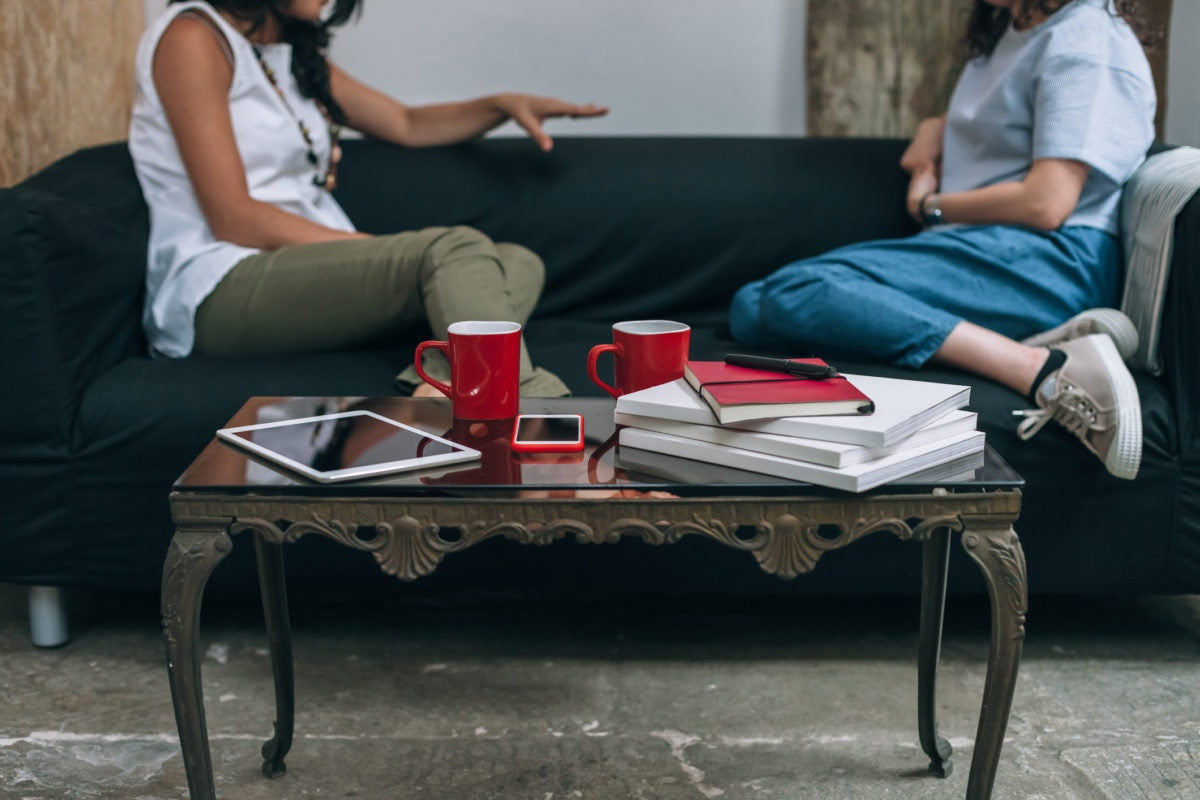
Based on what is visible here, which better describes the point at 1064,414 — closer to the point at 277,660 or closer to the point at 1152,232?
the point at 1152,232

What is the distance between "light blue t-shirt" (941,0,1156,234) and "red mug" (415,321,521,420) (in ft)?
3.51

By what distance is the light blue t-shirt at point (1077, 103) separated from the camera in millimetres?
1851

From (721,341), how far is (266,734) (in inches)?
39.0

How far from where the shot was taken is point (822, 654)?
1.76m

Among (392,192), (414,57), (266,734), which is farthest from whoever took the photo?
(414,57)

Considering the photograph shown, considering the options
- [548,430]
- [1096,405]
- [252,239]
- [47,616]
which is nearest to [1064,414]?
[1096,405]

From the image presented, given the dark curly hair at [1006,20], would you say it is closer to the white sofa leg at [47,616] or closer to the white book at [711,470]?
the white book at [711,470]

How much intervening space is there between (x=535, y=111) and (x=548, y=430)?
122 cm

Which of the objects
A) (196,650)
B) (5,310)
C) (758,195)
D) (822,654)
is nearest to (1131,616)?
(822,654)

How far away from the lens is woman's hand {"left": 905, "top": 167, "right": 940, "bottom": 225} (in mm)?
2145

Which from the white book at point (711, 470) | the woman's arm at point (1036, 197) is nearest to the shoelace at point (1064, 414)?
the woman's arm at point (1036, 197)

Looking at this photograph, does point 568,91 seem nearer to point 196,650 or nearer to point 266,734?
point 266,734

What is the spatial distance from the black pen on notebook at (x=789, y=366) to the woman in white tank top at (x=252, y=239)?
0.53 m

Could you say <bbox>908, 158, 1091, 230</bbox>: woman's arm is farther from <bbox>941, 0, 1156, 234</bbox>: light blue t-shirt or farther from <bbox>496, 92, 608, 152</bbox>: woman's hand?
<bbox>496, 92, 608, 152</bbox>: woman's hand
